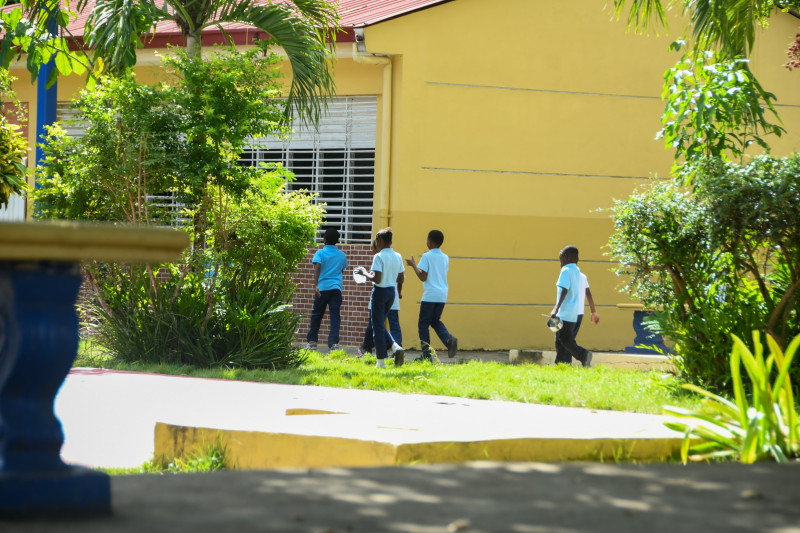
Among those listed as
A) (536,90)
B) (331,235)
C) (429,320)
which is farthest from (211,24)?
(536,90)

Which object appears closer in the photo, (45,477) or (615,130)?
(45,477)

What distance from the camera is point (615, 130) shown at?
48.0 feet

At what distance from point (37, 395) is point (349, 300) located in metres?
11.2

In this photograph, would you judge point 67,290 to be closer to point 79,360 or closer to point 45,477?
point 45,477

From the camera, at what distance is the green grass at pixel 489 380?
7.32 m

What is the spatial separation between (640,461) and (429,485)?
168 cm

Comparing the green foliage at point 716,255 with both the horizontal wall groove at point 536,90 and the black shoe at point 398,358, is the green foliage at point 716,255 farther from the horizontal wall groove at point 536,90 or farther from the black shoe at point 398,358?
the horizontal wall groove at point 536,90

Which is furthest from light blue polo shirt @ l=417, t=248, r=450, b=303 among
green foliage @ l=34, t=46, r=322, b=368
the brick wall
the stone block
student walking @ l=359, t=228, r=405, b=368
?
the brick wall

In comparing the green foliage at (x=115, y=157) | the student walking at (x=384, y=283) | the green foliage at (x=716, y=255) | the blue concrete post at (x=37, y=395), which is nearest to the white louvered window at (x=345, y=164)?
the student walking at (x=384, y=283)

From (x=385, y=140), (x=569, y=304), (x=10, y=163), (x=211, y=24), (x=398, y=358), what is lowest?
(x=398, y=358)

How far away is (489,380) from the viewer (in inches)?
352

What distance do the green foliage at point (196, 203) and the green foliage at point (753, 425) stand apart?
5849mm

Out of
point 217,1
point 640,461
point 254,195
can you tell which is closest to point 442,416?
point 640,461

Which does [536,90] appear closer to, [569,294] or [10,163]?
[569,294]
